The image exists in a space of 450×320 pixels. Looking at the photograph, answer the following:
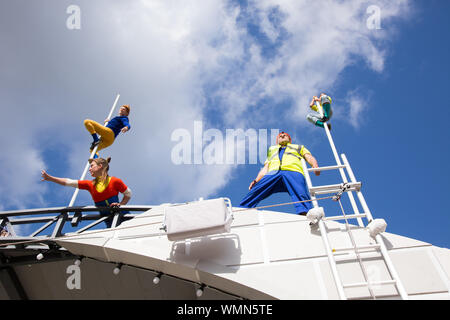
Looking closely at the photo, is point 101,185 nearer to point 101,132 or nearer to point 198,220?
point 101,132

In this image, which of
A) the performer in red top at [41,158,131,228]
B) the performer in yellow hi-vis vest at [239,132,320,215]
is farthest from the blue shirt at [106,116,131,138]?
the performer in yellow hi-vis vest at [239,132,320,215]

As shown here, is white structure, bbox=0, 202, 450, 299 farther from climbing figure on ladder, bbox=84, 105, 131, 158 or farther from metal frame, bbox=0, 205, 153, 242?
climbing figure on ladder, bbox=84, 105, 131, 158

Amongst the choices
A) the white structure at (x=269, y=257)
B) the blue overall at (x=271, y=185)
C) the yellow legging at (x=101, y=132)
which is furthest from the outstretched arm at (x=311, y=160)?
the yellow legging at (x=101, y=132)

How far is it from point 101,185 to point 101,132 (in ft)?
6.01

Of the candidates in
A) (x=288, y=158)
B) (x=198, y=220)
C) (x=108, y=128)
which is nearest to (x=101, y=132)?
(x=108, y=128)

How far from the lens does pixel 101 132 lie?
6.83m

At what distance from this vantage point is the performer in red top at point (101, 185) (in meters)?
5.34

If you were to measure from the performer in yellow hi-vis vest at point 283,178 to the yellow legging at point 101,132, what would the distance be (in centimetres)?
336

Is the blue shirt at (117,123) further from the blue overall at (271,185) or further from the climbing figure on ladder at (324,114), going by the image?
the climbing figure on ladder at (324,114)

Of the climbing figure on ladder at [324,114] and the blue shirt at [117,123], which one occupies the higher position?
the blue shirt at [117,123]

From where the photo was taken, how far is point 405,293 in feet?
9.29

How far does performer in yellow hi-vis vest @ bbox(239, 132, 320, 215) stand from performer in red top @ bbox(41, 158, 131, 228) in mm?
2112
